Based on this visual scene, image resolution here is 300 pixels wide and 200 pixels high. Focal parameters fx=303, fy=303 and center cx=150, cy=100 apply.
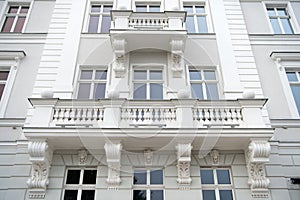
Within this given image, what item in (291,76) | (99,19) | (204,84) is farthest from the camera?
(99,19)

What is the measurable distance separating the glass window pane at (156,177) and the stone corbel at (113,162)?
1.03 m

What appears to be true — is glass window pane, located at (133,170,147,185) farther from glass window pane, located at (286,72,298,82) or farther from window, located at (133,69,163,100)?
glass window pane, located at (286,72,298,82)

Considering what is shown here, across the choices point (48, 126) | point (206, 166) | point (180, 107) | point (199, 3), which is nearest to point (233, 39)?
point (199, 3)

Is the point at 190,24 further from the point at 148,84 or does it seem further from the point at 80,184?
the point at 80,184

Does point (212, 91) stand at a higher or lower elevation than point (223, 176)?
higher

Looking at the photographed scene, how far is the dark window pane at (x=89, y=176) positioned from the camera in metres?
9.26

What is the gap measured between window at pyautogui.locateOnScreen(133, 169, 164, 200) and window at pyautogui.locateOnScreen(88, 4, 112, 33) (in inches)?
259

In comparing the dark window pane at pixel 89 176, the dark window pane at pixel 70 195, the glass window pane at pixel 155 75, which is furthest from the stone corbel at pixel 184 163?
the glass window pane at pixel 155 75

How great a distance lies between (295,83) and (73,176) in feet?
28.9

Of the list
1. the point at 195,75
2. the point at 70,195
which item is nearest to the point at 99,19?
the point at 195,75

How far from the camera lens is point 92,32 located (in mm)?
12883

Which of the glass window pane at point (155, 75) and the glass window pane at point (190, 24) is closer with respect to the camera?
the glass window pane at point (155, 75)

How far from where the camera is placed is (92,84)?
11.4m

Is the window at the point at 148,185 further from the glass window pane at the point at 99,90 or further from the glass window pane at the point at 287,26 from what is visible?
the glass window pane at the point at 287,26
